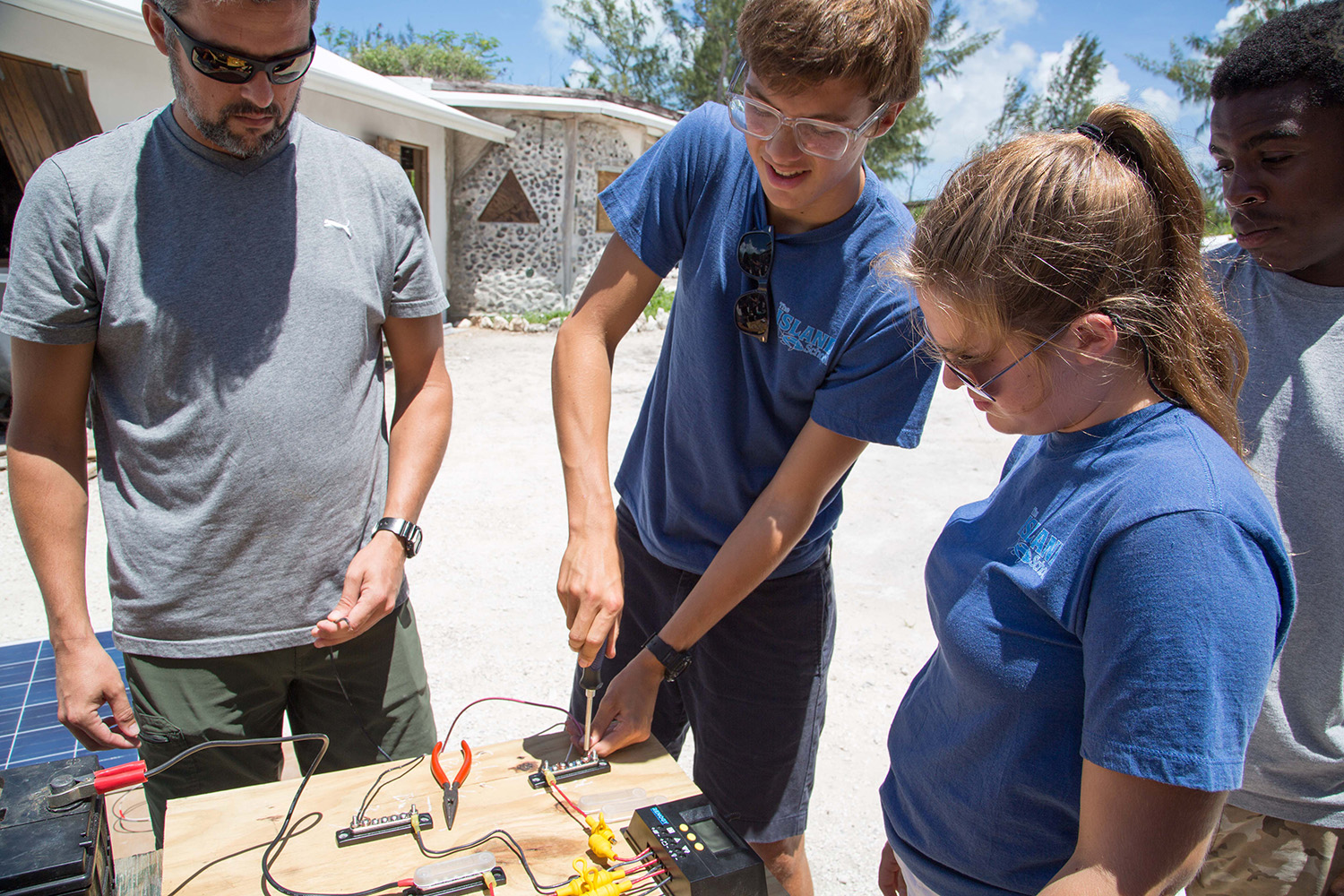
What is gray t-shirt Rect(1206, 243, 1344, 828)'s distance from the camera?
4.97ft

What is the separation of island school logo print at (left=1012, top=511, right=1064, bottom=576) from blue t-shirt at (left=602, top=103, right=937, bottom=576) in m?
0.49

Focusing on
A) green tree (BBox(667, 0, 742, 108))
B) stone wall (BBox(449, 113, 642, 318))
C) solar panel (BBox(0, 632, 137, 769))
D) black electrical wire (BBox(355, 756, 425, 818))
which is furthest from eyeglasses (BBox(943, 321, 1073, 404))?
green tree (BBox(667, 0, 742, 108))

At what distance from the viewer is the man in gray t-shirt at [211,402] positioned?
5.28 ft

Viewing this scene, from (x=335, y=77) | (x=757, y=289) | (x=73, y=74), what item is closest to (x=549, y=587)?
(x=757, y=289)

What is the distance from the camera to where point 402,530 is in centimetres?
188

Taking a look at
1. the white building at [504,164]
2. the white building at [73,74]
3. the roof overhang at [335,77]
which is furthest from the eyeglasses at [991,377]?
the white building at [504,164]

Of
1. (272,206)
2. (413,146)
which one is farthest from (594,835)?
(413,146)

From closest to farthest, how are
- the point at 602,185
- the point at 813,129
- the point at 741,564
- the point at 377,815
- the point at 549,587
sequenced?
the point at 377,815 < the point at 813,129 < the point at 741,564 < the point at 549,587 < the point at 602,185

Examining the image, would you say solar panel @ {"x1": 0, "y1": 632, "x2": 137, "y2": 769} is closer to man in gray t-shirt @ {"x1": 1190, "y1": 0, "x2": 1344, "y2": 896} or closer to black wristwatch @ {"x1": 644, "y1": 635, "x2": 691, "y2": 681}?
black wristwatch @ {"x1": 644, "y1": 635, "x2": 691, "y2": 681}

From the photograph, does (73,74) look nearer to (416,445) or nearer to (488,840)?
(416,445)

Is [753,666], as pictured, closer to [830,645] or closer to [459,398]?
[830,645]

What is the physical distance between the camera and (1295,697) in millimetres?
1547

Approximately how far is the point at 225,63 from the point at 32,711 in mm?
2633

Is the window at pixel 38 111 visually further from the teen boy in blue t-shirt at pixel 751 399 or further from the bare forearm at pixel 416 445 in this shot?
the teen boy in blue t-shirt at pixel 751 399
